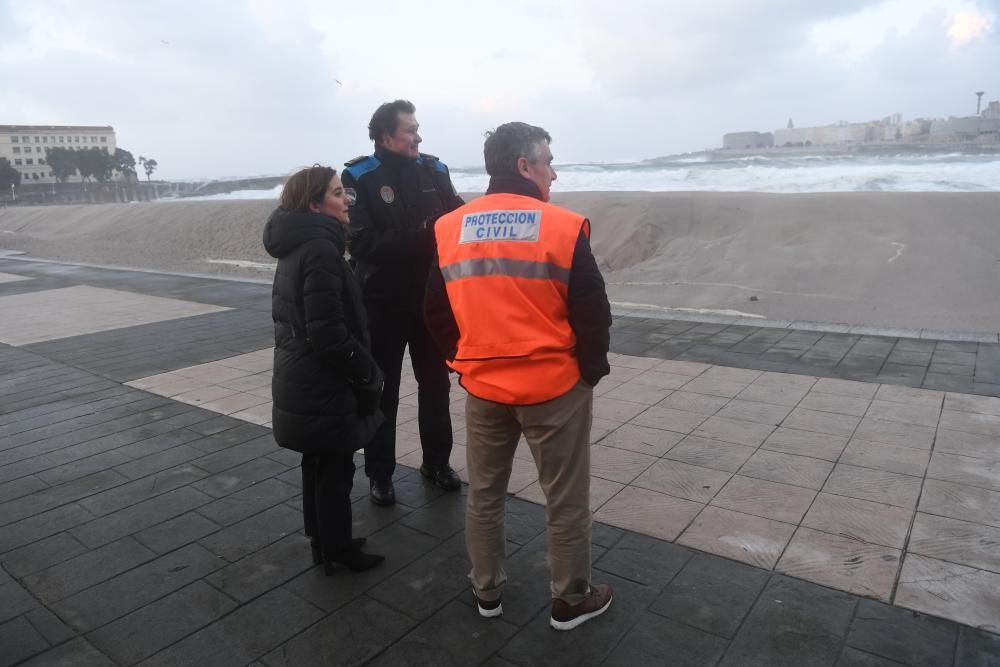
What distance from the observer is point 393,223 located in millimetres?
3398

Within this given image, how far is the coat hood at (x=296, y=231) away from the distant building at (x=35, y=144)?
10499cm

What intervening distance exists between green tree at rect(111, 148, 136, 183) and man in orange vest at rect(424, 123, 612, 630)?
98.6m

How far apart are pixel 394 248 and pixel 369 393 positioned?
2.53ft

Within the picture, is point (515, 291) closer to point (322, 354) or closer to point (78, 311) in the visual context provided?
point (322, 354)

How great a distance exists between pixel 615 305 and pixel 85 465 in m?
6.54

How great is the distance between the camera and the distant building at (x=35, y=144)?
3878 inches

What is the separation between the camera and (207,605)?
2822 millimetres

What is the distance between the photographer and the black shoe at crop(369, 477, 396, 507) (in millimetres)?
3626

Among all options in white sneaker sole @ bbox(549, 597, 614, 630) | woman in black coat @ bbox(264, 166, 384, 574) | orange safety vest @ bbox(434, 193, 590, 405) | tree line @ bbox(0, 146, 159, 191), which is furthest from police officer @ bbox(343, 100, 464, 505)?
tree line @ bbox(0, 146, 159, 191)

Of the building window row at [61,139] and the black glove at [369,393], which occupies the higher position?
the building window row at [61,139]

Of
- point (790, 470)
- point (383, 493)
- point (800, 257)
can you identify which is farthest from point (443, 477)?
point (800, 257)

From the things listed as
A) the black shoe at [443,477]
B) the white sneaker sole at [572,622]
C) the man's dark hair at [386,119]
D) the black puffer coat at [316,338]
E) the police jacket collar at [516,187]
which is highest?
the man's dark hair at [386,119]

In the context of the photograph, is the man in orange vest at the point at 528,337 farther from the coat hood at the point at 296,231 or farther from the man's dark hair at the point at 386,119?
the man's dark hair at the point at 386,119

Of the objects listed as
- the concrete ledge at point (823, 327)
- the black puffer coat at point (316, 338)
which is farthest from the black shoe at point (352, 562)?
the concrete ledge at point (823, 327)
